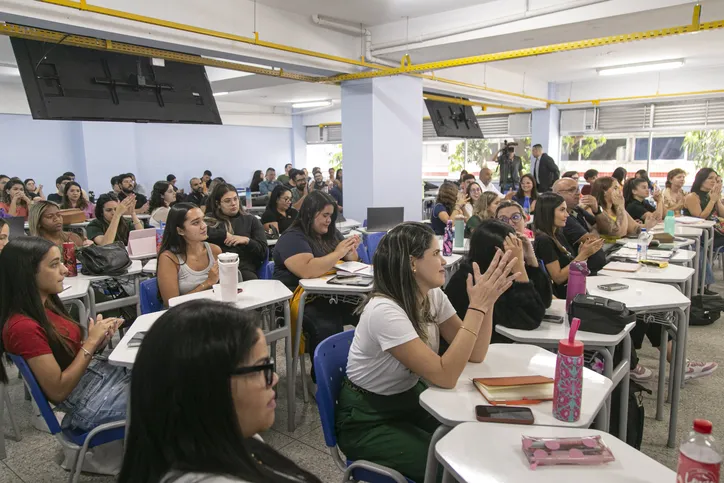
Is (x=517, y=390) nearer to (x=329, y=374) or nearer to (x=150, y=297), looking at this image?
(x=329, y=374)

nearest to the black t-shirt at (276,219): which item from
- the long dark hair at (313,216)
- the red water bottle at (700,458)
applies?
the long dark hair at (313,216)

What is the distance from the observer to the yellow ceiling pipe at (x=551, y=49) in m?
4.41

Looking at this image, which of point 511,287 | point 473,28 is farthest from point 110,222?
point 473,28

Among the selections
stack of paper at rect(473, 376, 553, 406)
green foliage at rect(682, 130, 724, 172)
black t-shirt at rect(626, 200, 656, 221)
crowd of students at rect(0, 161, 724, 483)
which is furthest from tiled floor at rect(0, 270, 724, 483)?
green foliage at rect(682, 130, 724, 172)

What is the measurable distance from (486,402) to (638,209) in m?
4.68

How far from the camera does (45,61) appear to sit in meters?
4.57

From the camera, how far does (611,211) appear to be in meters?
4.83

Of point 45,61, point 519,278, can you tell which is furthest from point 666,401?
point 45,61

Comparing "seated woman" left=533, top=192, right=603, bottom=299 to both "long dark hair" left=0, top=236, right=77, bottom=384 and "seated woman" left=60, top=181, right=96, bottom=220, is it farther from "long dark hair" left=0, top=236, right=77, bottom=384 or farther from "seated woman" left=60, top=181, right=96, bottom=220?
"seated woman" left=60, top=181, right=96, bottom=220

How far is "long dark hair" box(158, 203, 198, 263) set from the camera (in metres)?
3.05

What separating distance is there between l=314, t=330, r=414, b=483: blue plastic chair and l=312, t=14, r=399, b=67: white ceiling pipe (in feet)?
16.1

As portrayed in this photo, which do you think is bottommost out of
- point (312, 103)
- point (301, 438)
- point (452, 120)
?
point (301, 438)

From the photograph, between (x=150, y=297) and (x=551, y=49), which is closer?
(x=150, y=297)

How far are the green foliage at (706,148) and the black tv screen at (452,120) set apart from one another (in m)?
4.30
